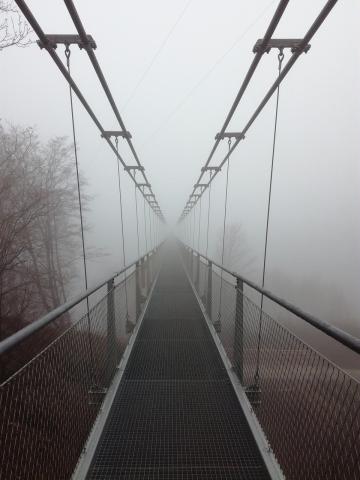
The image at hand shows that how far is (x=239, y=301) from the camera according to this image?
9.68ft

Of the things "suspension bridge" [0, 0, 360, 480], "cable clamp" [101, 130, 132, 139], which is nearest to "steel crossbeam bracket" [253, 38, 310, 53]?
"suspension bridge" [0, 0, 360, 480]

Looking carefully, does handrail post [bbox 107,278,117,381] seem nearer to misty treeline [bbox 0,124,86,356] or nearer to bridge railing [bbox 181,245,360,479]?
bridge railing [bbox 181,245,360,479]

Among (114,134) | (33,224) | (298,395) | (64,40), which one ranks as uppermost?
(64,40)

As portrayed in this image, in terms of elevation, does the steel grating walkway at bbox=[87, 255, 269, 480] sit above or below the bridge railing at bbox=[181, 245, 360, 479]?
below

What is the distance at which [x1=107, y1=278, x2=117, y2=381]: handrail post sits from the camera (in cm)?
272

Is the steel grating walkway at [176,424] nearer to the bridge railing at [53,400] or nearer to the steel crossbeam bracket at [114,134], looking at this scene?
the bridge railing at [53,400]

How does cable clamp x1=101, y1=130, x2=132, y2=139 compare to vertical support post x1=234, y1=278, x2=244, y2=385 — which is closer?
vertical support post x1=234, y1=278, x2=244, y2=385

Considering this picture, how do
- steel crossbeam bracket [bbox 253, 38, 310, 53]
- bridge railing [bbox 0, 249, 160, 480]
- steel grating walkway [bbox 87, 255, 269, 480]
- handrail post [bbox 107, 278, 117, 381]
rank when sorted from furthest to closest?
steel crossbeam bracket [bbox 253, 38, 310, 53] < handrail post [bbox 107, 278, 117, 381] < steel grating walkway [bbox 87, 255, 269, 480] < bridge railing [bbox 0, 249, 160, 480]

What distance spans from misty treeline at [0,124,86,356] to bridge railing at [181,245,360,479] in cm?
466

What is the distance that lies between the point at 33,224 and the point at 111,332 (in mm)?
6512

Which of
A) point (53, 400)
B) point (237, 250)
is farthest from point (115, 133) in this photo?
point (237, 250)

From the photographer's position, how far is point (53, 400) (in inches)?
61.4

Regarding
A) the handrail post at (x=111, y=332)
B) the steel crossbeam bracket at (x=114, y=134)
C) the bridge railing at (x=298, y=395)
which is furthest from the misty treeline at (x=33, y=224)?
the bridge railing at (x=298, y=395)

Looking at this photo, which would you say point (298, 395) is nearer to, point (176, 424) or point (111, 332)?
point (176, 424)
